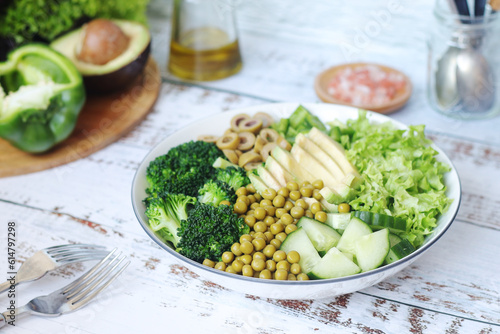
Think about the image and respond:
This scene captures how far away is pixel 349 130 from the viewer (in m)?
2.01

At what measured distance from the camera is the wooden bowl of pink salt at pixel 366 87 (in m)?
2.47

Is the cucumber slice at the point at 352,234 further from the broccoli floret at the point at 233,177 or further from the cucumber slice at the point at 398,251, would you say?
the broccoli floret at the point at 233,177

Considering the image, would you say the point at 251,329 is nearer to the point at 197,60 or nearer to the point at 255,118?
the point at 255,118

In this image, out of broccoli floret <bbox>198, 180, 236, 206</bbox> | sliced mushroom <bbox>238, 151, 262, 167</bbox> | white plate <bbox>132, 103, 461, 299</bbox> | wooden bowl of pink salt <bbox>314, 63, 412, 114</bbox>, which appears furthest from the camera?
wooden bowl of pink salt <bbox>314, 63, 412, 114</bbox>

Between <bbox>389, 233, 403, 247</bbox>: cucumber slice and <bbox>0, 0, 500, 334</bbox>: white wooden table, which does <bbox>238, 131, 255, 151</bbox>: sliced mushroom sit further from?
<bbox>389, 233, 403, 247</bbox>: cucumber slice

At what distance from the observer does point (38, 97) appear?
2148mm

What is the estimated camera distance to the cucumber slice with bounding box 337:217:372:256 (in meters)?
1.51

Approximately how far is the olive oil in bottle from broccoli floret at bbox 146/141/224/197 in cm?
93

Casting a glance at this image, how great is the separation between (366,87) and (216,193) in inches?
44.0

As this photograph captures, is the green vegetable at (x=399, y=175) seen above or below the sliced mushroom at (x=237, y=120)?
above

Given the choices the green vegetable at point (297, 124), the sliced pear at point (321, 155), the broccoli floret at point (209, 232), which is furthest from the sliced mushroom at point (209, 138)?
the broccoli floret at point (209, 232)

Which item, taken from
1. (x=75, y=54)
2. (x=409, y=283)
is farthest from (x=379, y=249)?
(x=75, y=54)

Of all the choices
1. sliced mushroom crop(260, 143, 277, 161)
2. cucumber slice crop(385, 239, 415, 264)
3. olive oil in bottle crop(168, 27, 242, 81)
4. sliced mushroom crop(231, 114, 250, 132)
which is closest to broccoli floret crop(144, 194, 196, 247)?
sliced mushroom crop(260, 143, 277, 161)

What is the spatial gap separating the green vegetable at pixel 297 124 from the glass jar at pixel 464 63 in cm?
73
